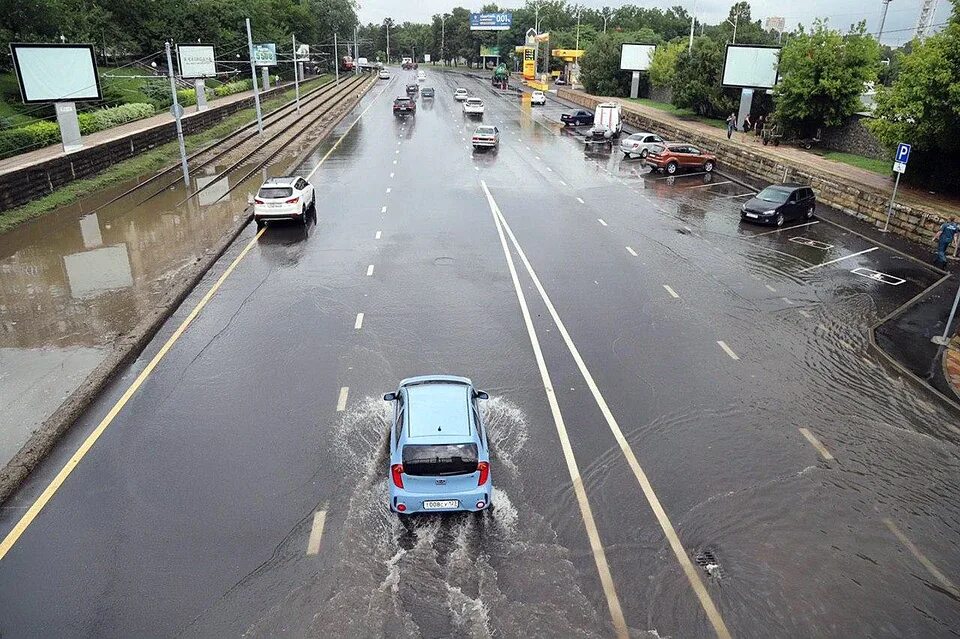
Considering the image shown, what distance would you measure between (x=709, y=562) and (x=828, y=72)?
114 ft

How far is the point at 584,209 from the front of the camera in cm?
2641

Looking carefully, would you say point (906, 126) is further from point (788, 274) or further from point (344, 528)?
point (344, 528)

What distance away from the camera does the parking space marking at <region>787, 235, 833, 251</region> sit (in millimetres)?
22217

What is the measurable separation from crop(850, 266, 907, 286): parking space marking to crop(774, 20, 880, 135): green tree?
757 inches

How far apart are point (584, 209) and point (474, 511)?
763 inches

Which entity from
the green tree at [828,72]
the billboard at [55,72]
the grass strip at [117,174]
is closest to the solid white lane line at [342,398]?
the grass strip at [117,174]

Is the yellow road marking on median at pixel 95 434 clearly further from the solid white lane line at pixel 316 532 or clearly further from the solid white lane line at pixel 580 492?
the solid white lane line at pixel 580 492

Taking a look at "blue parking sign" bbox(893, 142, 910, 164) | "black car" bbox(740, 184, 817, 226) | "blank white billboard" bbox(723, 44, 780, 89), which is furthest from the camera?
"blank white billboard" bbox(723, 44, 780, 89)

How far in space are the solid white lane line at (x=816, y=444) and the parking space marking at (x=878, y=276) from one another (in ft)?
33.4

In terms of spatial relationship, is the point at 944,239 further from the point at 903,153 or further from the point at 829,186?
the point at 829,186

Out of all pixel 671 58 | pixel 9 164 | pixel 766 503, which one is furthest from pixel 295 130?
pixel 766 503

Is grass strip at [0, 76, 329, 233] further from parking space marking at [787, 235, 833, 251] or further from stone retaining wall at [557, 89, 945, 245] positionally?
stone retaining wall at [557, 89, 945, 245]

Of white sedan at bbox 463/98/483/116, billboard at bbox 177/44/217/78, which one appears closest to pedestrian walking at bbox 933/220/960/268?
white sedan at bbox 463/98/483/116

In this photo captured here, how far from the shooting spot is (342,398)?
1196 cm
